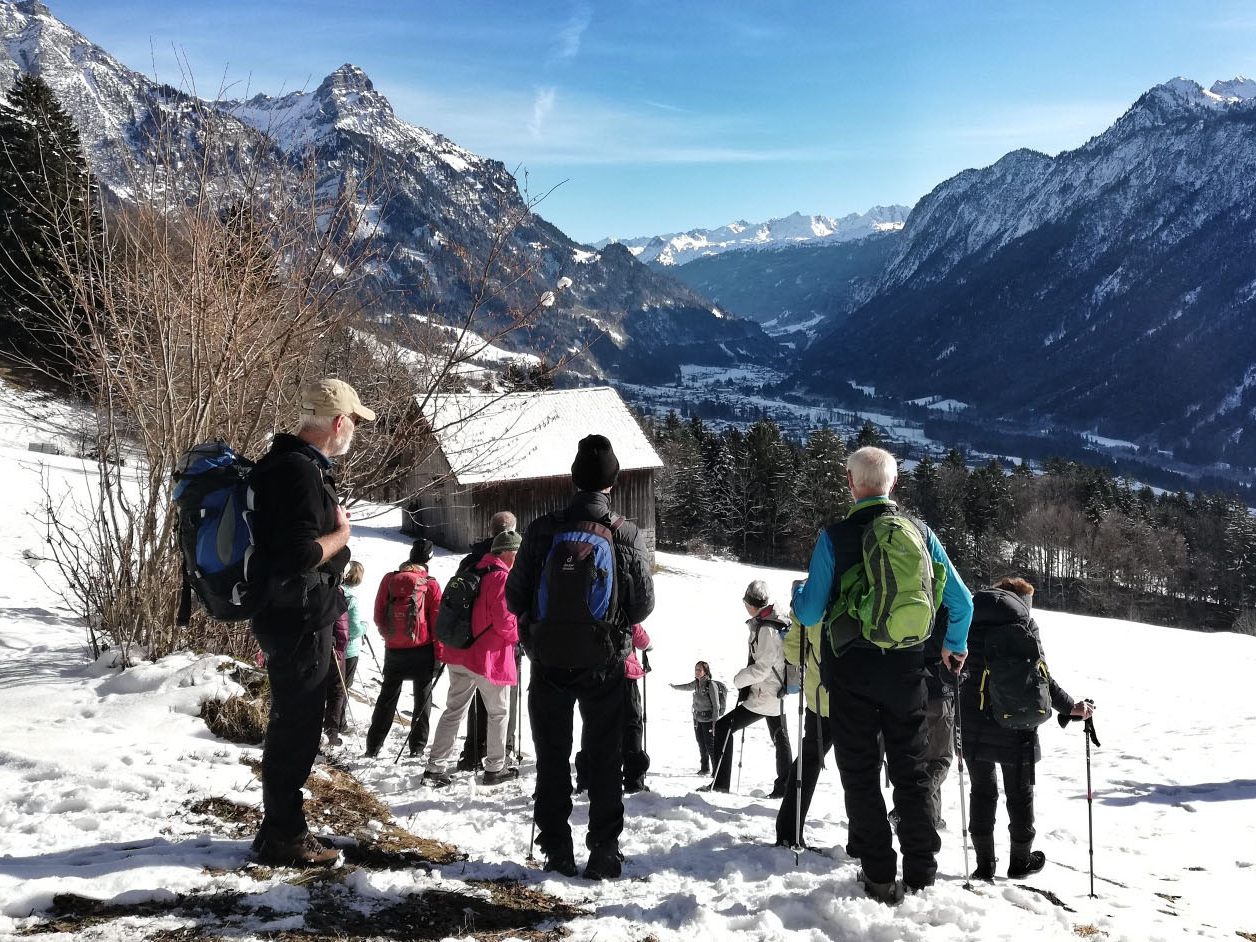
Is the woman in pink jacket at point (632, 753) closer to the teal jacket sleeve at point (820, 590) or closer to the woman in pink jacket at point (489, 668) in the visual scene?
the woman in pink jacket at point (489, 668)

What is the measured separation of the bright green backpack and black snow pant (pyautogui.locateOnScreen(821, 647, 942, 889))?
0.37ft

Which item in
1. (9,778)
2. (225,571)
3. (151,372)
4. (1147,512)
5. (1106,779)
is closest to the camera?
(225,571)

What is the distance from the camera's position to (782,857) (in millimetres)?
4418

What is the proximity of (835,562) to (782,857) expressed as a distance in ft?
6.14

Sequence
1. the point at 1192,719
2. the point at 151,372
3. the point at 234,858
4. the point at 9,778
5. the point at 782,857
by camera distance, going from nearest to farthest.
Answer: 1. the point at 234,858
2. the point at 9,778
3. the point at 782,857
4. the point at 151,372
5. the point at 1192,719

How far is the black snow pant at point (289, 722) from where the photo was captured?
3.43m

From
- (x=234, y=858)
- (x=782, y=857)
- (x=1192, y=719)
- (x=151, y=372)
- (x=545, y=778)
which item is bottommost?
(x=1192, y=719)

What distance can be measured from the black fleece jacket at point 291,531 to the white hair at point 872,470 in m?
2.47

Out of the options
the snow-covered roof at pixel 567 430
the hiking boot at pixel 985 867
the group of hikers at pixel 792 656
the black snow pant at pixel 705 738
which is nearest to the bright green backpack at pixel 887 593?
the group of hikers at pixel 792 656

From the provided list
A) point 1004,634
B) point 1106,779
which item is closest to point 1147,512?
point 1106,779

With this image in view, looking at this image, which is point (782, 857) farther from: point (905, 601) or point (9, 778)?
point (9, 778)

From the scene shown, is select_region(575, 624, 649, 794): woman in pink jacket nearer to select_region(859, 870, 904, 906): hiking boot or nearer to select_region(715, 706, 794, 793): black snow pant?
select_region(715, 706, 794, 793): black snow pant

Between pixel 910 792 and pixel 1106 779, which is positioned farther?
pixel 1106 779

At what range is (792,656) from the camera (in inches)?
186
